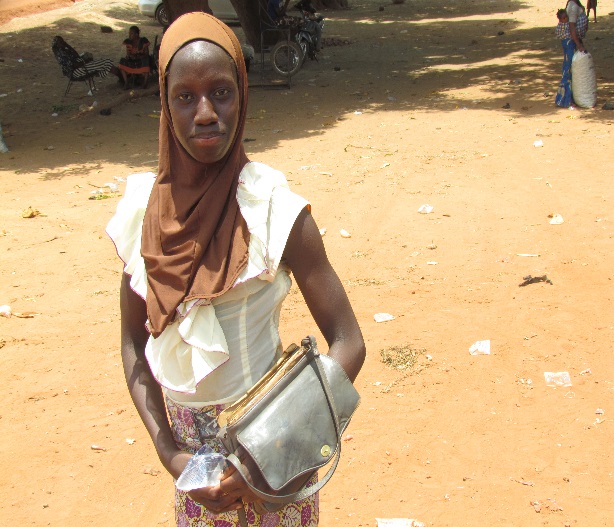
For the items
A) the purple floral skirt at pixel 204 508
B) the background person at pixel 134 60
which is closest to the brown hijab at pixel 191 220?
the purple floral skirt at pixel 204 508

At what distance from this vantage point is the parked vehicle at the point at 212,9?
20423mm

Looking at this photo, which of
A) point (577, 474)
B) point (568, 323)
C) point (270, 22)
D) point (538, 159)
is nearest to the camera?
point (577, 474)

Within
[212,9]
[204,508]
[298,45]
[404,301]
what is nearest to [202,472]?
[204,508]

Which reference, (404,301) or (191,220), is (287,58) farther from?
(191,220)

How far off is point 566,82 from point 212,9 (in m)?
12.6

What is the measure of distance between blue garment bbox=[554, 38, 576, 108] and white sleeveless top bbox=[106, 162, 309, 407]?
31.8 feet

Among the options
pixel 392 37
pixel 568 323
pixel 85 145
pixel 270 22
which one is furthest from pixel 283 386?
pixel 392 37

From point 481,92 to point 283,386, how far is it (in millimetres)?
11502

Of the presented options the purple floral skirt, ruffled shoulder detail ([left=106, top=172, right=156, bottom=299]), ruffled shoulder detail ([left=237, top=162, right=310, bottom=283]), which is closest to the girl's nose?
ruffled shoulder detail ([left=237, top=162, right=310, bottom=283])

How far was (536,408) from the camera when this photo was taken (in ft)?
13.4

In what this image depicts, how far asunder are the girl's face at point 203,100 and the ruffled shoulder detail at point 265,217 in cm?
10

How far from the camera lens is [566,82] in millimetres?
10766

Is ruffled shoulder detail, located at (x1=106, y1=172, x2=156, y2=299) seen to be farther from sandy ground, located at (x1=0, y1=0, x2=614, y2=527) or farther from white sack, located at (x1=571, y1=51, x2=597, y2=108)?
white sack, located at (x1=571, y1=51, x2=597, y2=108)

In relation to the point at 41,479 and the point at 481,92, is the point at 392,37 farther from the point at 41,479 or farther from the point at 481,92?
the point at 41,479
